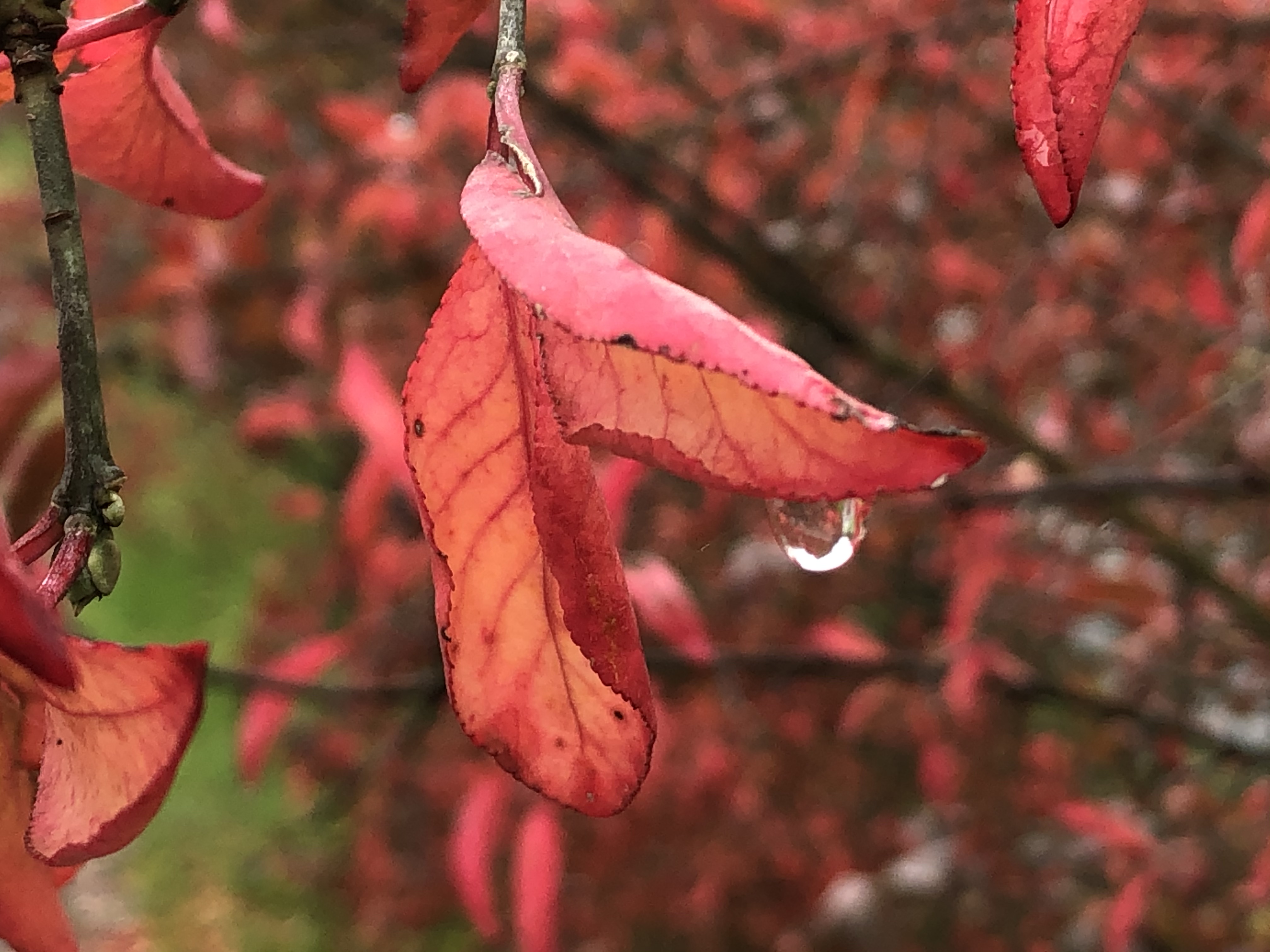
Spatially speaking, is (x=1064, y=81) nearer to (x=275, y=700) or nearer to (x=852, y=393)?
(x=275, y=700)

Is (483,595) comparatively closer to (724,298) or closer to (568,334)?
(568,334)

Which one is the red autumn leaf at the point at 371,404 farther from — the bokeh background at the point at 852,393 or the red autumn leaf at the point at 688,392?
the red autumn leaf at the point at 688,392

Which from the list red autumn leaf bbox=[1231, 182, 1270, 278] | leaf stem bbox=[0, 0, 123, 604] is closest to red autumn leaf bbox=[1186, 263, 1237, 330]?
red autumn leaf bbox=[1231, 182, 1270, 278]

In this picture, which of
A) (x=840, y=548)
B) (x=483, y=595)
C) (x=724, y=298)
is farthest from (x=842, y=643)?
(x=483, y=595)

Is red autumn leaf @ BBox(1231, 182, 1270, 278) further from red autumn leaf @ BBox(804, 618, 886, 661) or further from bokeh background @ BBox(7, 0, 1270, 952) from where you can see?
red autumn leaf @ BBox(804, 618, 886, 661)

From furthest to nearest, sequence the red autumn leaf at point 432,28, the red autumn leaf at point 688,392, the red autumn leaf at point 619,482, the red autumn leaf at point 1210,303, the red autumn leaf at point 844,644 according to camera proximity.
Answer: the red autumn leaf at point 1210,303
the red autumn leaf at point 844,644
the red autumn leaf at point 619,482
the red autumn leaf at point 432,28
the red autumn leaf at point 688,392

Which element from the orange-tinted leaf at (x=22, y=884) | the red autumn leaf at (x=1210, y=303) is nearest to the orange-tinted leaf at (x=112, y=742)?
the orange-tinted leaf at (x=22, y=884)
